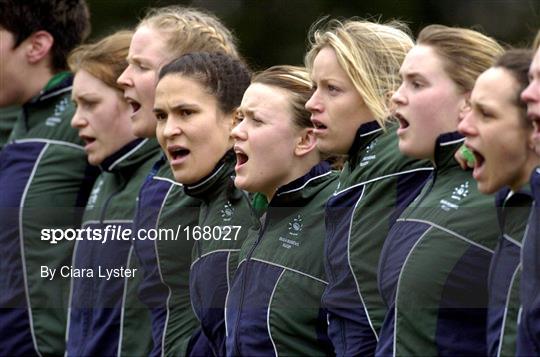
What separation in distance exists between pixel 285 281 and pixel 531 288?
119 centimetres

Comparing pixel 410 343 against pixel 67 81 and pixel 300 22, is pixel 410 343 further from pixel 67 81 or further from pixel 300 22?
pixel 300 22

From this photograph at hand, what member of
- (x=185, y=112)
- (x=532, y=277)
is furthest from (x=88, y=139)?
(x=532, y=277)

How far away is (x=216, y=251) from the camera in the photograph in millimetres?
5453

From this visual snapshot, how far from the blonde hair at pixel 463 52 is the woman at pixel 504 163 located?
0.99ft

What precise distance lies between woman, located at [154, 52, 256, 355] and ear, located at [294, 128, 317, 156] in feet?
1.19

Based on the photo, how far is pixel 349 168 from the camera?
16.6 feet

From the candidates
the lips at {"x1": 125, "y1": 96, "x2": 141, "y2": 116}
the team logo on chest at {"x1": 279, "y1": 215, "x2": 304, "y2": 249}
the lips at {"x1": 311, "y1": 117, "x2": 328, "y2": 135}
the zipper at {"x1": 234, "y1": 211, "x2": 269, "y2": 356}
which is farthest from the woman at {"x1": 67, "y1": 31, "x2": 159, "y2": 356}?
the lips at {"x1": 311, "y1": 117, "x2": 328, "y2": 135}

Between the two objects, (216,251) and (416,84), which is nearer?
(416,84)

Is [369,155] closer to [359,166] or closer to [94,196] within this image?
[359,166]

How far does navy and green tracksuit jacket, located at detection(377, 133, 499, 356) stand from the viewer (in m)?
4.44

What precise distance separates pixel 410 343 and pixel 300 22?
6.33 meters

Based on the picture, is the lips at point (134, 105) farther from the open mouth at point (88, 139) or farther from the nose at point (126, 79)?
the open mouth at point (88, 139)

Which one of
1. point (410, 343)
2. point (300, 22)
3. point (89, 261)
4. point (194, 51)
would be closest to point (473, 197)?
point (410, 343)

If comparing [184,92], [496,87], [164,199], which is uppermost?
[496,87]
